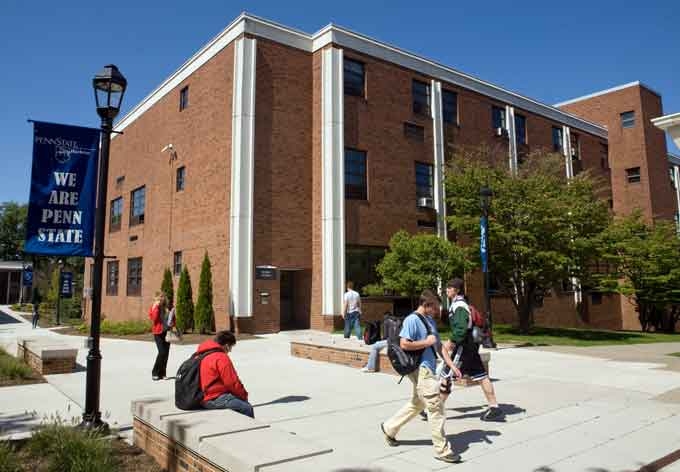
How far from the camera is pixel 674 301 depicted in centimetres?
2992

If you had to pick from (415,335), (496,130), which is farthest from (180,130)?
(415,335)

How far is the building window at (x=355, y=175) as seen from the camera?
23047 mm

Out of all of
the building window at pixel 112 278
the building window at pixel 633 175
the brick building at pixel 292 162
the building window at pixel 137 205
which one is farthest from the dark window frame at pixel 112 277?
the building window at pixel 633 175

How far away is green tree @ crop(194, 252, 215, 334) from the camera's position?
20938mm

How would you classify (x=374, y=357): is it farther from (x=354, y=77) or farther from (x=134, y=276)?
(x=134, y=276)

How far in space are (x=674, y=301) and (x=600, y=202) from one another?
1232 centimetres

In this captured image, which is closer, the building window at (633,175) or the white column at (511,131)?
the white column at (511,131)

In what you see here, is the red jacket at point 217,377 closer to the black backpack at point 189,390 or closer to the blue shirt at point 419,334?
the black backpack at point 189,390

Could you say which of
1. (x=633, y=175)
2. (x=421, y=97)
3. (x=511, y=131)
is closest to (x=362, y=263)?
(x=421, y=97)

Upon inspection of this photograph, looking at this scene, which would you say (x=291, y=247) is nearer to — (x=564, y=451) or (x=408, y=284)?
(x=408, y=284)

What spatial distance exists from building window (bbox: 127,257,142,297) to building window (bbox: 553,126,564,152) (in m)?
26.7

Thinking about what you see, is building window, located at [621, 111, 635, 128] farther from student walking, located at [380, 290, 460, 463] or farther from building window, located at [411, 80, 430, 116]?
student walking, located at [380, 290, 460, 463]

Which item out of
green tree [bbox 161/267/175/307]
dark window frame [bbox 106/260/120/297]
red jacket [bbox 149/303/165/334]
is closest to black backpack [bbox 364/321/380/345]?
red jacket [bbox 149/303/165/334]

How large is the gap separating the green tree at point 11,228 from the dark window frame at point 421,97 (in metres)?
72.7
